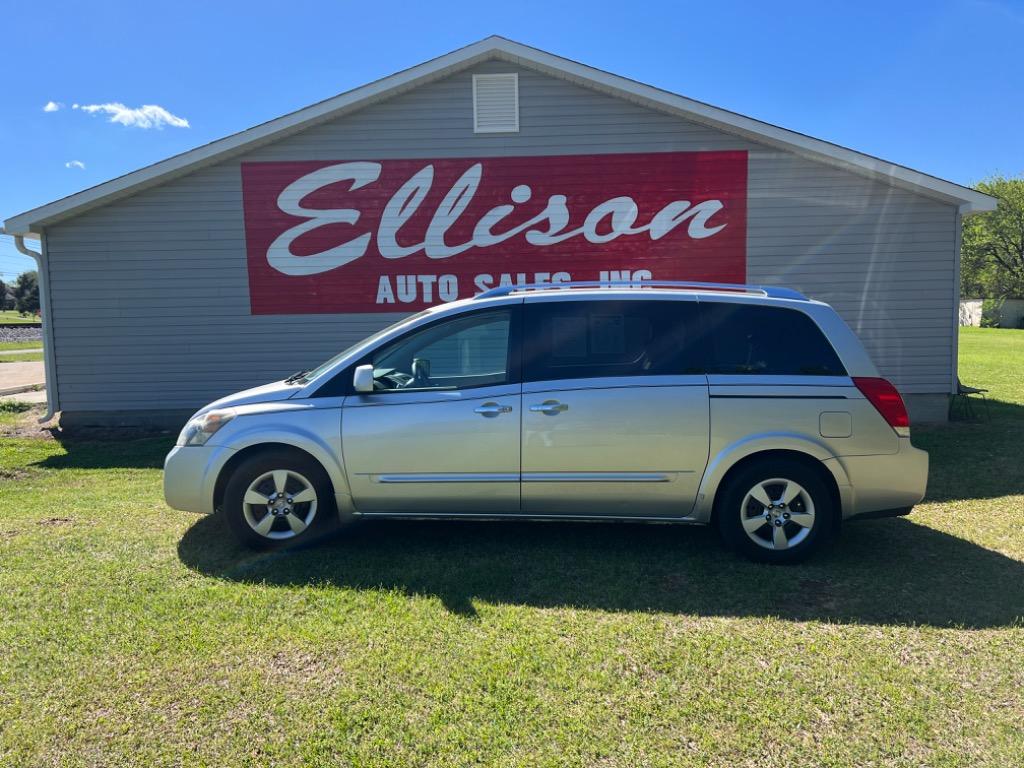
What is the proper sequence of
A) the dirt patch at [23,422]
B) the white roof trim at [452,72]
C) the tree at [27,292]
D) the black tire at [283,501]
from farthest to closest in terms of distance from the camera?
the tree at [27,292] → the dirt patch at [23,422] → the white roof trim at [452,72] → the black tire at [283,501]

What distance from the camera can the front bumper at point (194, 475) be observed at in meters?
4.74

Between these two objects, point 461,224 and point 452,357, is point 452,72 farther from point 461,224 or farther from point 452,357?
point 452,357

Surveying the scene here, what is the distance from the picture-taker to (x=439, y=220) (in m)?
9.87

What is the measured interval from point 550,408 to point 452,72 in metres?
7.05

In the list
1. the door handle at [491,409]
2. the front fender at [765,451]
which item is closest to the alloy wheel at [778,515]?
the front fender at [765,451]

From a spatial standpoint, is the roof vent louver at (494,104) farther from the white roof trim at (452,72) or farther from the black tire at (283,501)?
the black tire at (283,501)

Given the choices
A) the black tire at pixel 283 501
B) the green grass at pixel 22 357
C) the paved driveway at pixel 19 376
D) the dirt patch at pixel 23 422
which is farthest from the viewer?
the green grass at pixel 22 357

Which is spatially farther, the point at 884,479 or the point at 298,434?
the point at 298,434

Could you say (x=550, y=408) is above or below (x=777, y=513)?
above

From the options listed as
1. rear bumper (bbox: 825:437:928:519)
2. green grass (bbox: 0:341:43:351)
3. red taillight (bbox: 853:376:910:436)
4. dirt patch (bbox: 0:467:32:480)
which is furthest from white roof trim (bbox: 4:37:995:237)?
green grass (bbox: 0:341:43:351)

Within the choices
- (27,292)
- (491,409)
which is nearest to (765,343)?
(491,409)

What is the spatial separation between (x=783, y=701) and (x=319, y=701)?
6.41 ft

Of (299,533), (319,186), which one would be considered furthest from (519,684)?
(319,186)

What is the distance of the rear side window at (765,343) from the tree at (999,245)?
192ft
